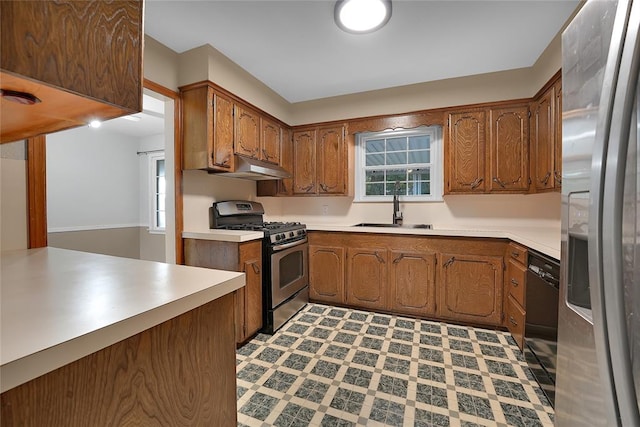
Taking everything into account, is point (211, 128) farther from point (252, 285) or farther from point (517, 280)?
point (517, 280)

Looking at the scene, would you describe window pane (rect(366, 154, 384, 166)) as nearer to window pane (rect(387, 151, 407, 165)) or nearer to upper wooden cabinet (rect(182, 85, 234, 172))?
window pane (rect(387, 151, 407, 165))

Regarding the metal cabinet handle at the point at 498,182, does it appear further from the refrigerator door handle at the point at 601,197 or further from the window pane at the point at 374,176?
the refrigerator door handle at the point at 601,197

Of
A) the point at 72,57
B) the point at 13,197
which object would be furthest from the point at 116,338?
the point at 13,197

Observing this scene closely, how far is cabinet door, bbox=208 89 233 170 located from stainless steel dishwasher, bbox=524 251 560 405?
8.26 ft

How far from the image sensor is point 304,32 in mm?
2119

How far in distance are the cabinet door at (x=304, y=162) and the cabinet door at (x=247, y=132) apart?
0.70 m

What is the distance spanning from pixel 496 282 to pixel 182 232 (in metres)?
2.85

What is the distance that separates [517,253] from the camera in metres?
2.16

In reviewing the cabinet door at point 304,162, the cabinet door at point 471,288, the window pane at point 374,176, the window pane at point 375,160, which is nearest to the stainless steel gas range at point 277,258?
the cabinet door at point 304,162

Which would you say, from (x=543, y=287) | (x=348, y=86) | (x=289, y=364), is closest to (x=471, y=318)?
(x=543, y=287)

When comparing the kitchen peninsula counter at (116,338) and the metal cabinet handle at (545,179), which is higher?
the metal cabinet handle at (545,179)

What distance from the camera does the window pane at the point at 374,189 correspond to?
3498mm

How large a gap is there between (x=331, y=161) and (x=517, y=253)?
212 centimetres

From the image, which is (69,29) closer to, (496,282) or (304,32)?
(304,32)
